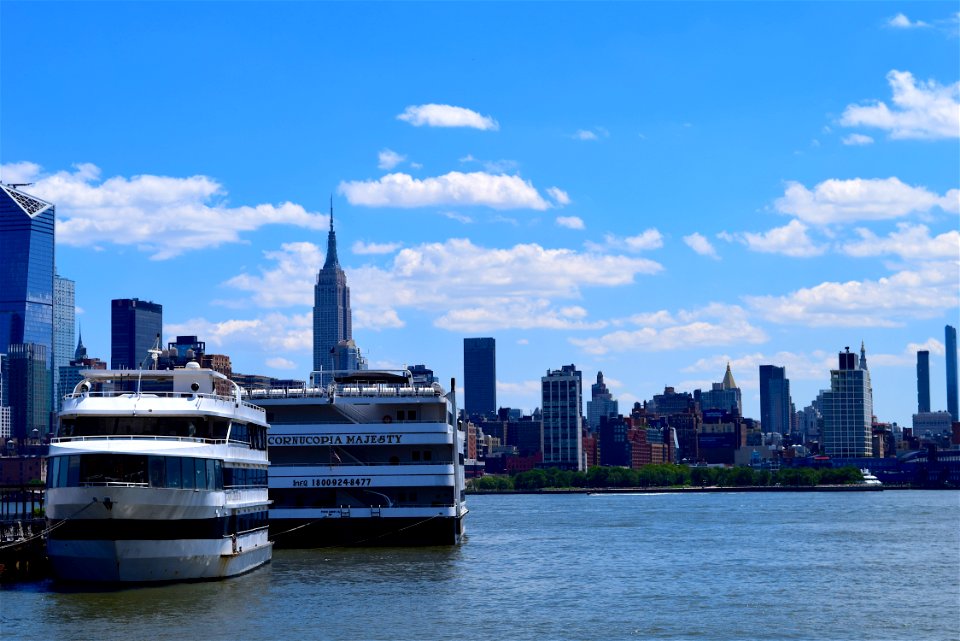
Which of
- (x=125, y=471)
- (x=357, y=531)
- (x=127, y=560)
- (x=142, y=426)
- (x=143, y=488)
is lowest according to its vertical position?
(x=357, y=531)

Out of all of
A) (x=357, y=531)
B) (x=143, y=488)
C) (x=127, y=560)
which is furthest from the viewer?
(x=357, y=531)

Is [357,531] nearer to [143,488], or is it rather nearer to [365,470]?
[365,470]

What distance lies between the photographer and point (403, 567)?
65438 millimetres

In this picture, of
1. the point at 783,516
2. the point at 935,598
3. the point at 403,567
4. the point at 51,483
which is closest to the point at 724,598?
the point at 935,598

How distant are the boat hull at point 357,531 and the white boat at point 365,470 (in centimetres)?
5

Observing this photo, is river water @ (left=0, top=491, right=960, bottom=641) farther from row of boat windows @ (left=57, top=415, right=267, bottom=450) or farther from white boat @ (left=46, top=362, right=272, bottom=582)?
row of boat windows @ (left=57, top=415, right=267, bottom=450)

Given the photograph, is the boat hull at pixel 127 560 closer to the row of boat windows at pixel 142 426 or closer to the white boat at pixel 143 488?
the white boat at pixel 143 488

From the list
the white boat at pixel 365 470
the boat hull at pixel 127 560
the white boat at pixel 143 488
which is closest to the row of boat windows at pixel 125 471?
the white boat at pixel 143 488

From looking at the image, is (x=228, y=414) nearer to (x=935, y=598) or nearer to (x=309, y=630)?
(x=309, y=630)

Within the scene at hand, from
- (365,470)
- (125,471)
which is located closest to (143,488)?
(125,471)

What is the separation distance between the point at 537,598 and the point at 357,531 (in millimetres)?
20567

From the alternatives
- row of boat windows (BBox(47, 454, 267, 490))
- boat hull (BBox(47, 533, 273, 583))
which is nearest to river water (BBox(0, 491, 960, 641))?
boat hull (BBox(47, 533, 273, 583))

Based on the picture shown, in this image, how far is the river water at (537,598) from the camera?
46375 mm

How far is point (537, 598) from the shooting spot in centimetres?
5566
